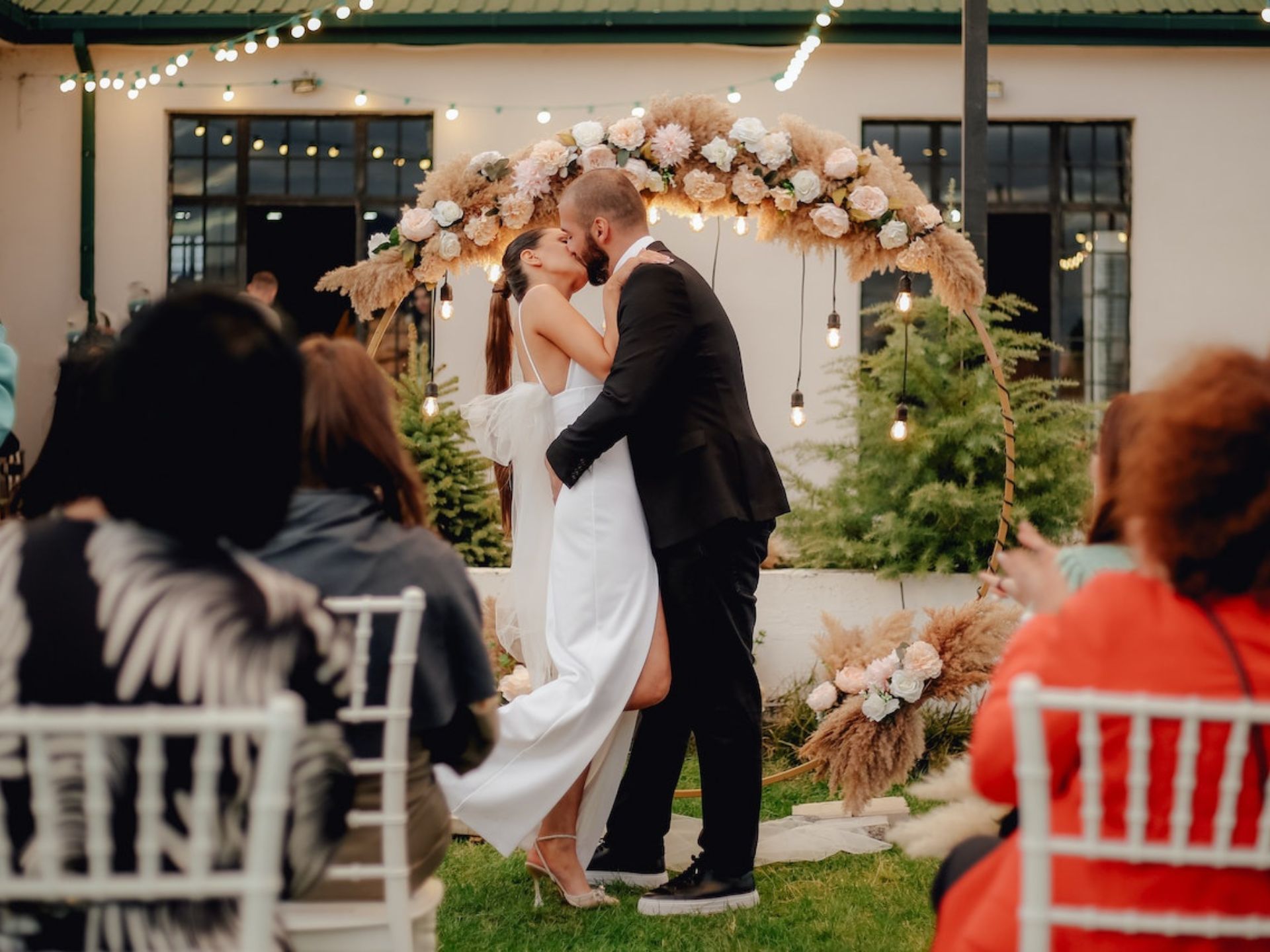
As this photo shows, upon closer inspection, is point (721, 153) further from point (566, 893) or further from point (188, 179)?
point (188, 179)

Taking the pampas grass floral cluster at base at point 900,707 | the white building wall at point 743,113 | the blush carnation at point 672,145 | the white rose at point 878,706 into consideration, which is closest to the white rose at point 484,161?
the blush carnation at point 672,145

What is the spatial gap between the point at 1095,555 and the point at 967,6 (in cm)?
509

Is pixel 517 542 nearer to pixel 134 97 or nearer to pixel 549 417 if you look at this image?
pixel 549 417

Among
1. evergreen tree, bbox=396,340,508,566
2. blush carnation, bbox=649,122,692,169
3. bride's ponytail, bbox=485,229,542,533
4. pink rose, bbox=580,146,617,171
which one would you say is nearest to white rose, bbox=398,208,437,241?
bride's ponytail, bbox=485,229,542,533

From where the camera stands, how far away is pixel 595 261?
13.9ft

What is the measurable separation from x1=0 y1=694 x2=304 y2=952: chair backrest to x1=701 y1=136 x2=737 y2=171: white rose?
3559mm

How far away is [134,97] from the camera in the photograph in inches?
400

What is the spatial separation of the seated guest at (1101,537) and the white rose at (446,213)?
A: 109 inches

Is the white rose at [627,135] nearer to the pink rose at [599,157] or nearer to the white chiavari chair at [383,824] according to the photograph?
the pink rose at [599,157]

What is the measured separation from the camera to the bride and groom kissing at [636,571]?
3.80 meters

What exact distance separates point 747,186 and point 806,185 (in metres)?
0.20

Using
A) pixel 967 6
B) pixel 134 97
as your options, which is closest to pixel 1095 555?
pixel 967 6

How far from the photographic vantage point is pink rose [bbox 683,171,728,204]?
15.8 feet

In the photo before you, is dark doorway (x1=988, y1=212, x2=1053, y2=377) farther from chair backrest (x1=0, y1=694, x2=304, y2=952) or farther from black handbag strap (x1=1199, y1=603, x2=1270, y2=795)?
chair backrest (x1=0, y1=694, x2=304, y2=952)
